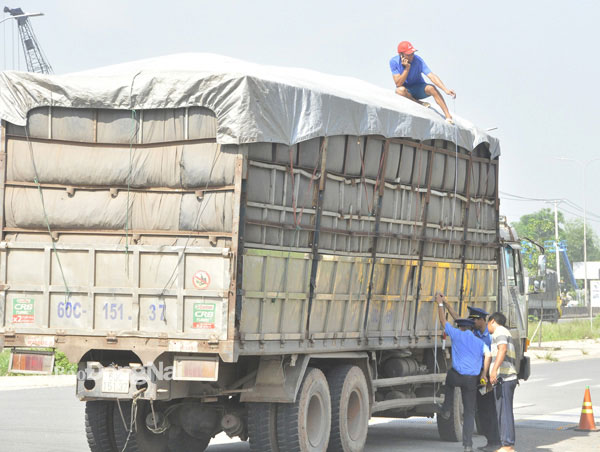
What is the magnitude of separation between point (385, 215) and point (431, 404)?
297 cm

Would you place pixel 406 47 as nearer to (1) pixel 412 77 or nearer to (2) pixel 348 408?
(1) pixel 412 77

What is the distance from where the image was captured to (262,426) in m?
11.0

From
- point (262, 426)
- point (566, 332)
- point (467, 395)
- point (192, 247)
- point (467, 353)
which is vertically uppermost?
point (566, 332)

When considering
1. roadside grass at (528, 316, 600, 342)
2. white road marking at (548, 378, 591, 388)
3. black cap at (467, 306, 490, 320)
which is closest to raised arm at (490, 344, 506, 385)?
black cap at (467, 306, 490, 320)

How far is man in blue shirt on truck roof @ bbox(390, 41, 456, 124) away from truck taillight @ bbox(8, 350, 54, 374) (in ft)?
21.5

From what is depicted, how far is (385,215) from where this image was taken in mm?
12969

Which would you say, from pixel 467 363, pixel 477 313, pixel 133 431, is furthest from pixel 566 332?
pixel 133 431

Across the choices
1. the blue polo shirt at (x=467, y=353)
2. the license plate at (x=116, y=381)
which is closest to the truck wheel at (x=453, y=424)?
the blue polo shirt at (x=467, y=353)

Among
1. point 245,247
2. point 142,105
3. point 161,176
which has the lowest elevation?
point 245,247

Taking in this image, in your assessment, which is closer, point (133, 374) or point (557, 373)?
point (133, 374)

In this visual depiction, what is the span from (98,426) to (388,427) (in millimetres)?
5875

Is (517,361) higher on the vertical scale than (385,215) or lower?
lower

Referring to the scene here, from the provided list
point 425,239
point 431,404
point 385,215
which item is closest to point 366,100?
point 385,215

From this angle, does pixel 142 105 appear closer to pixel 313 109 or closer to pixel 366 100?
pixel 313 109
